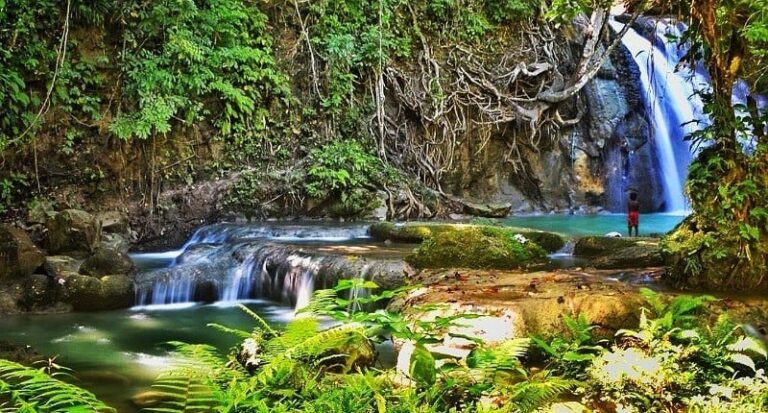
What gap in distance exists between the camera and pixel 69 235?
9094 millimetres

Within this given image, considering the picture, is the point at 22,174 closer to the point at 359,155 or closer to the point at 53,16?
the point at 53,16

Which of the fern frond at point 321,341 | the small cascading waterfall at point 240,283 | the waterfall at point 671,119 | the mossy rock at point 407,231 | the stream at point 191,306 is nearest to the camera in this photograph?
the fern frond at point 321,341

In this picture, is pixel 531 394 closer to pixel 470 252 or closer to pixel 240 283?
pixel 470 252

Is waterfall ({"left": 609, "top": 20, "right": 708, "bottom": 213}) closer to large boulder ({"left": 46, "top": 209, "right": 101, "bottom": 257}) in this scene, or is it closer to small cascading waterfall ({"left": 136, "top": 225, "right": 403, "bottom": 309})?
small cascading waterfall ({"left": 136, "top": 225, "right": 403, "bottom": 309})

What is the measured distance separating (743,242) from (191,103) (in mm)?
9518

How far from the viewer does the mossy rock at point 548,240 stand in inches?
357

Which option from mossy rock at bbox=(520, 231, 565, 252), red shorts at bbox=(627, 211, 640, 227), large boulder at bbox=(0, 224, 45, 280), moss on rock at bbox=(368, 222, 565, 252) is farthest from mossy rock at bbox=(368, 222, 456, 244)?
large boulder at bbox=(0, 224, 45, 280)

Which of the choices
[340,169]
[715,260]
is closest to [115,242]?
[340,169]

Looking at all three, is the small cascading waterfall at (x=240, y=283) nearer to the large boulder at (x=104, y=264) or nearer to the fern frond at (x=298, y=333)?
the large boulder at (x=104, y=264)

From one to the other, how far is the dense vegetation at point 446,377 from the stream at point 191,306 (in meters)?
1.33

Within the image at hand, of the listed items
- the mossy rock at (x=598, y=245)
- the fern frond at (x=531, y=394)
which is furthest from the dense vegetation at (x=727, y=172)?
the fern frond at (x=531, y=394)

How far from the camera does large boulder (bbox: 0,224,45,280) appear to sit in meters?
7.74

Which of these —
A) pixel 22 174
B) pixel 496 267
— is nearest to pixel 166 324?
pixel 496 267

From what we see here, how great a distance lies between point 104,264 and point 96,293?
58cm
